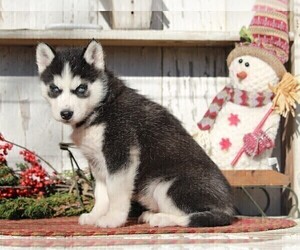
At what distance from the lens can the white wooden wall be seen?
9.31ft

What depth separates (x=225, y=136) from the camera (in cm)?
262

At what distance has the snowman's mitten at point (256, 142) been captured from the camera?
2590 millimetres

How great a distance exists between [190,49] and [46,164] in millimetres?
748

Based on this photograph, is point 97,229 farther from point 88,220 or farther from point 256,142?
point 256,142

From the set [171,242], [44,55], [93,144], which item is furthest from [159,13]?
[171,242]

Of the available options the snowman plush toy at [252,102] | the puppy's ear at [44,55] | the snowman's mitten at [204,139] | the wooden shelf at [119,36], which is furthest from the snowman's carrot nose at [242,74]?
the puppy's ear at [44,55]

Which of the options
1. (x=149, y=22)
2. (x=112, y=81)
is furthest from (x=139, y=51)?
(x=112, y=81)

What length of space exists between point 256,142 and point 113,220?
2.60ft

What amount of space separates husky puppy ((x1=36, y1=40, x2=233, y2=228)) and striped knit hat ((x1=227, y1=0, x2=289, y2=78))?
0.57 m

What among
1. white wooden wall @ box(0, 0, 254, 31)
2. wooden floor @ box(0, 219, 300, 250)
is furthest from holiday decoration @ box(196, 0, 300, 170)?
wooden floor @ box(0, 219, 300, 250)

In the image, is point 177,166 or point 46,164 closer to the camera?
point 177,166

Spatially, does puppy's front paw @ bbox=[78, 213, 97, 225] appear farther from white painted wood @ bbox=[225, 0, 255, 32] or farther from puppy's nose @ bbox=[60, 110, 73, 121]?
white painted wood @ bbox=[225, 0, 255, 32]

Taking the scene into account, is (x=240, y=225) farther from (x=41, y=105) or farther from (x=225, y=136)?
(x=41, y=105)

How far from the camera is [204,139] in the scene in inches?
103
